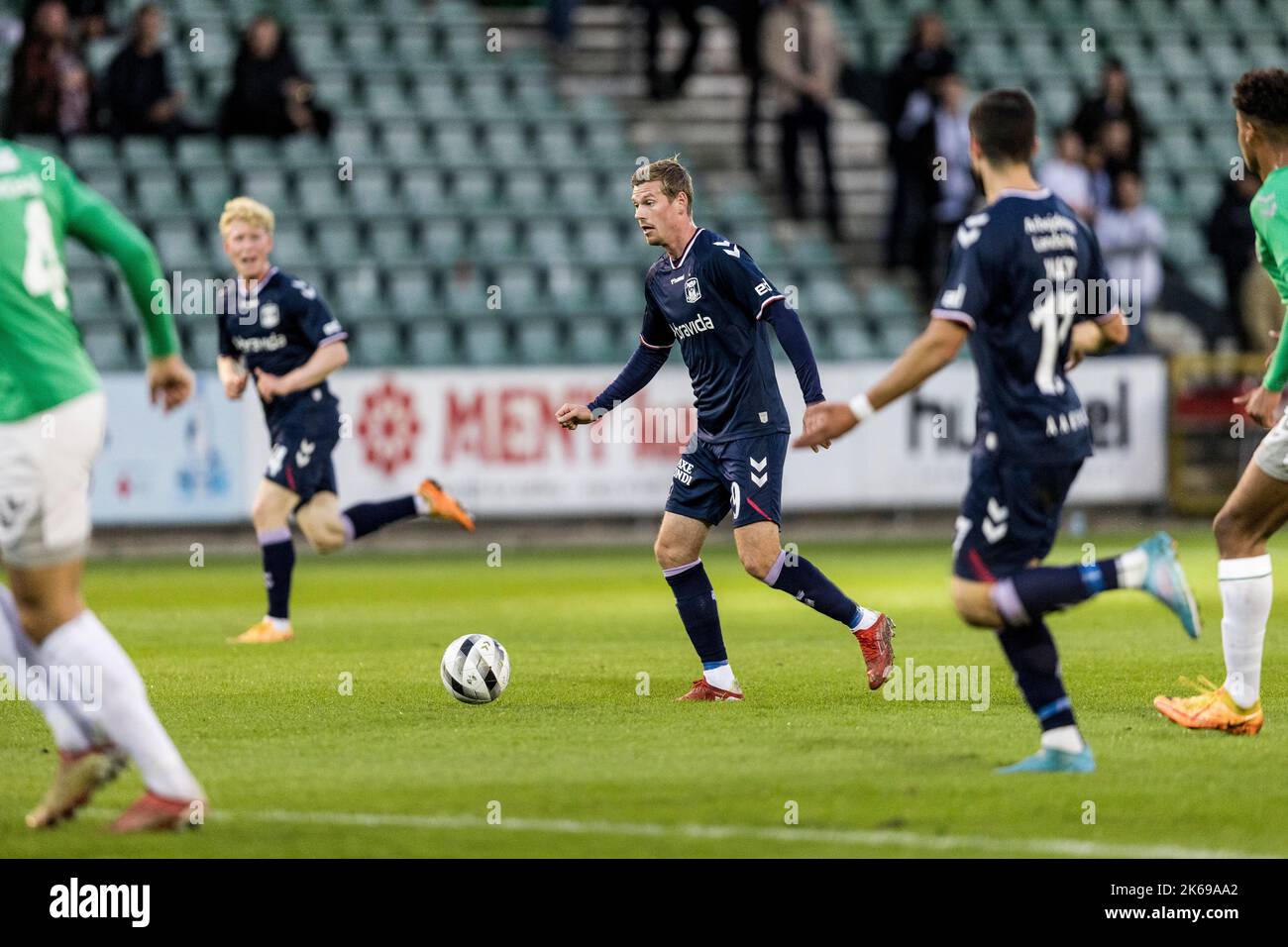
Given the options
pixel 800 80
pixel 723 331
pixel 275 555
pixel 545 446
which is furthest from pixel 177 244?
pixel 723 331

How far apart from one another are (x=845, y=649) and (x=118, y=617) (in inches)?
191

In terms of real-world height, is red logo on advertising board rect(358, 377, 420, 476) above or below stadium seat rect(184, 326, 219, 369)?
below

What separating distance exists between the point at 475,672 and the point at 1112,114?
48.6 ft

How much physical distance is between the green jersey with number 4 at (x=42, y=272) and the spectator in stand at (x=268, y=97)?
1436 cm

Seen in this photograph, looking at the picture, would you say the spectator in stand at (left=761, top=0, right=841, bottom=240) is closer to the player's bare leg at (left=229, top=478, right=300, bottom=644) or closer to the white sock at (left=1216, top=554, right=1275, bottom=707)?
the player's bare leg at (left=229, top=478, right=300, bottom=644)

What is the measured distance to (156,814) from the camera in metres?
5.71

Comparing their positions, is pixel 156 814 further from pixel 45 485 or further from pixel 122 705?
pixel 45 485

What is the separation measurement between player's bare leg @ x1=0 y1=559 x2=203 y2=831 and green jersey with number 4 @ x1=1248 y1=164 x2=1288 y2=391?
13.7 feet

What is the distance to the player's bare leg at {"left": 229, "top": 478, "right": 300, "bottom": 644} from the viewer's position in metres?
11.4

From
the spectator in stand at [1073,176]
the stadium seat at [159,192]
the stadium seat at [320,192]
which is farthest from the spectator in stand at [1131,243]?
the stadium seat at [159,192]

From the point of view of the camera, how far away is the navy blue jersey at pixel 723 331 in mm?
8695

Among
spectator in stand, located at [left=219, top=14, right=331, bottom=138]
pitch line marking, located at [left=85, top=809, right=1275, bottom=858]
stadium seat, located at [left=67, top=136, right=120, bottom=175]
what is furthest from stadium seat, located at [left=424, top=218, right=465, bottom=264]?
pitch line marking, located at [left=85, top=809, right=1275, bottom=858]

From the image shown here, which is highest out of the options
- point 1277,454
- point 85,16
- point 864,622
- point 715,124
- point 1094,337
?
point 85,16
